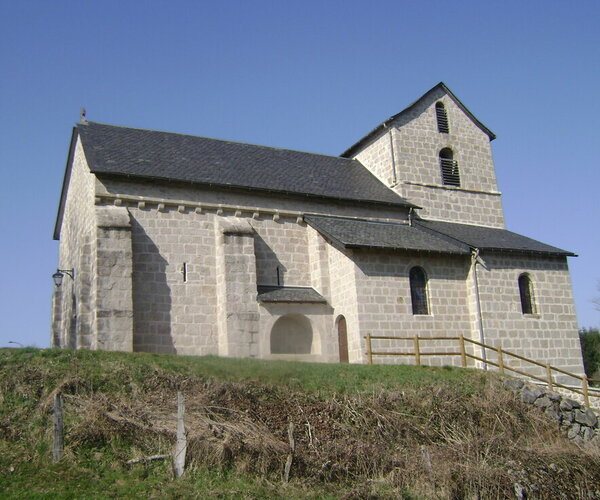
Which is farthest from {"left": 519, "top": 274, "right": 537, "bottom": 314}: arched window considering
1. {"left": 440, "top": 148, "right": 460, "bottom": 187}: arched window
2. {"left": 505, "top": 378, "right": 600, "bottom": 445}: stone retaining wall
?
{"left": 505, "top": 378, "right": 600, "bottom": 445}: stone retaining wall

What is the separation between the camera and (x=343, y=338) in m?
23.6

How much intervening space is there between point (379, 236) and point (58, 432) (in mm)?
14265

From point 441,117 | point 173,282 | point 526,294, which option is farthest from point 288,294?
point 441,117

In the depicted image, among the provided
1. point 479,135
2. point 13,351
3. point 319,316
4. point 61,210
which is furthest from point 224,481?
point 479,135

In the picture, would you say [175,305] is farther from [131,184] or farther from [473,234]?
[473,234]

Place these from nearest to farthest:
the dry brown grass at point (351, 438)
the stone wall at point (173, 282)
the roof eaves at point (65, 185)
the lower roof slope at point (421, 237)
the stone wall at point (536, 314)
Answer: the dry brown grass at point (351, 438)
the stone wall at point (173, 282)
the lower roof slope at point (421, 237)
the stone wall at point (536, 314)
the roof eaves at point (65, 185)

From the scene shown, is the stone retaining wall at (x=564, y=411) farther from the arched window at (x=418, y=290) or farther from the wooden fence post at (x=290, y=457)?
the wooden fence post at (x=290, y=457)

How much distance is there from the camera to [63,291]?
26.7 metres

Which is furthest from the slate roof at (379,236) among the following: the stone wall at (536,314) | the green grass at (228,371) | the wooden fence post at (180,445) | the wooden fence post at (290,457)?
the wooden fence post at (180,445)

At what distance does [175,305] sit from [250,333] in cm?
266

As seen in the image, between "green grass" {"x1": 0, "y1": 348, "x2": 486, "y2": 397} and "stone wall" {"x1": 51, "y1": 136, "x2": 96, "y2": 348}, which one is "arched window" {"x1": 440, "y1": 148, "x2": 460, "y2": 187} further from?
"stone wall" {"x1": 51, "y1": 136, "x2": 96, "y2": 348}

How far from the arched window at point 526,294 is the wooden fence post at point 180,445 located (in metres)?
16.6

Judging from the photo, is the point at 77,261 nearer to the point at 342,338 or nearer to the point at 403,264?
the point at 342,338

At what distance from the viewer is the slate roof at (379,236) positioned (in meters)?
23.5
